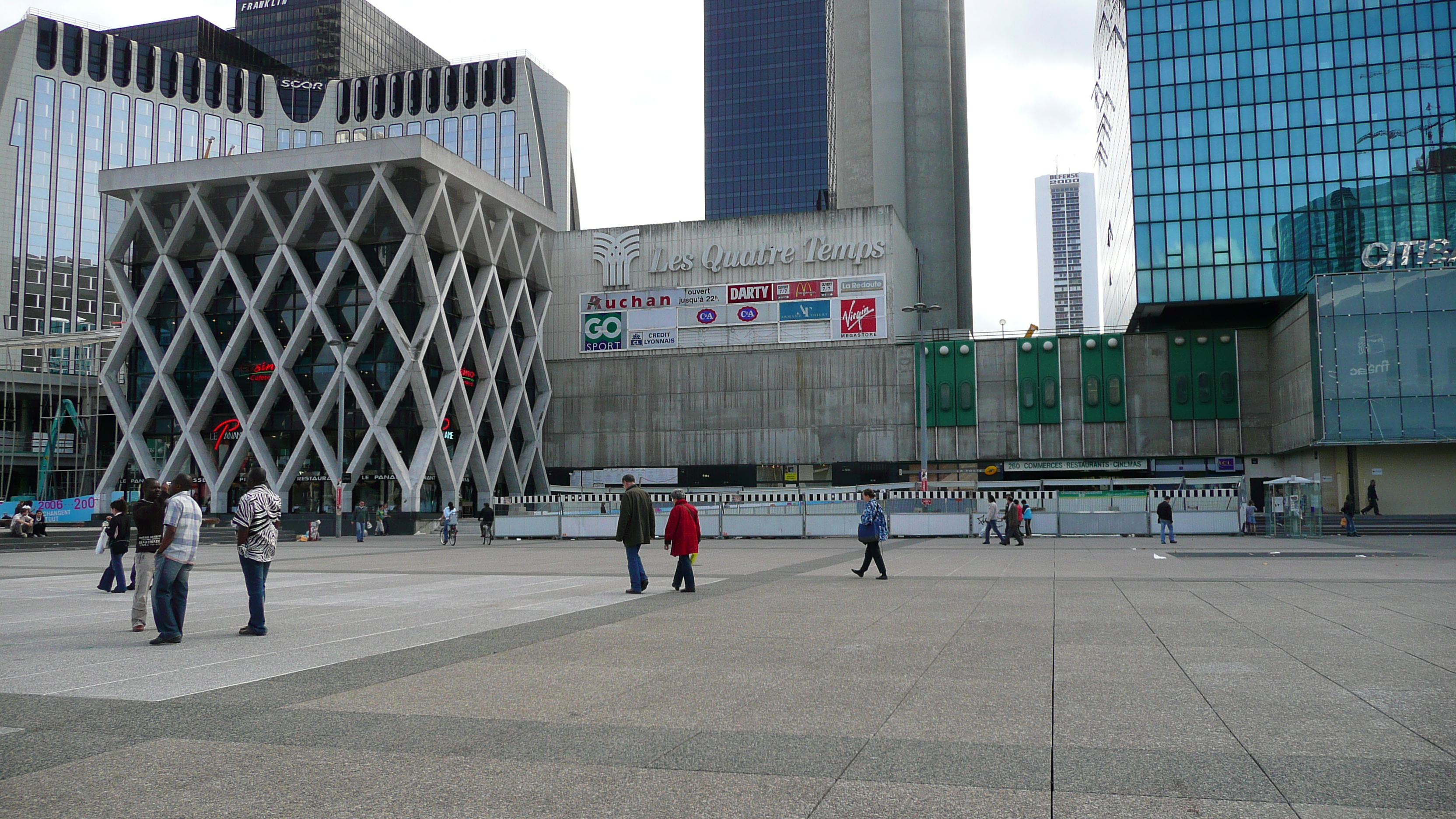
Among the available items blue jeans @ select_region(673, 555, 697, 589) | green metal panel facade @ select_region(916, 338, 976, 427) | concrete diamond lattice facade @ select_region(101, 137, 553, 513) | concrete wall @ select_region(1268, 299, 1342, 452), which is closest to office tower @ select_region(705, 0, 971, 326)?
green metal panel facade @ select_region(916, 338, 976, 427)

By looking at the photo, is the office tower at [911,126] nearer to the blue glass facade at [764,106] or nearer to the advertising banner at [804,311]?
the advertising banner at [804,311]

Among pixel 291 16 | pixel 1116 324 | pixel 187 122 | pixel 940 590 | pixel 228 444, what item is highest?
pixel 291 16

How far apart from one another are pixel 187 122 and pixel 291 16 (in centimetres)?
4767

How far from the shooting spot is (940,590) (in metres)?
15.5

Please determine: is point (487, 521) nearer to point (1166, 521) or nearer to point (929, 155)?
point (1166, 521)

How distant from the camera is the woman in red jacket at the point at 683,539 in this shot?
48.6 feet

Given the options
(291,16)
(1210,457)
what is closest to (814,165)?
A: (291,16)

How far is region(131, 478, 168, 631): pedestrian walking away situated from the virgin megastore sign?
51.6 m

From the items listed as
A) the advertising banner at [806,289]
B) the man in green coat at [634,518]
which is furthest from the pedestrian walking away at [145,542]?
the advertising banner at [806,289]

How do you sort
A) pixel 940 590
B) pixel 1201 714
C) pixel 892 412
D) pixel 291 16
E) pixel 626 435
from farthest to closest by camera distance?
pixel 291 16, pixel 626 435, pixel 892 412, pixel 940 590, pixel 1201 714

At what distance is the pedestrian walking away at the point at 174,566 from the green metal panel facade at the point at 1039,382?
54478mm

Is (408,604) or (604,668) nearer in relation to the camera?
(604,668)

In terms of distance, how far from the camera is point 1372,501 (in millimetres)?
43969

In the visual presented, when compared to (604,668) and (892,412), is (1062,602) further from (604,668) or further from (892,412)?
(892,412)
